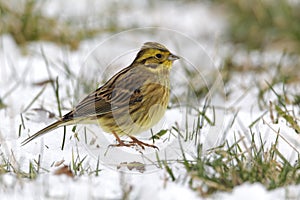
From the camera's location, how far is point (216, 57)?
6531 millimetres

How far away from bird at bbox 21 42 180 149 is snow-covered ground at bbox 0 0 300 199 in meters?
0.16

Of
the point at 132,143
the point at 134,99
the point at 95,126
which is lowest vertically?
the point at 132,143

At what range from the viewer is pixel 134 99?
3529 millimetres

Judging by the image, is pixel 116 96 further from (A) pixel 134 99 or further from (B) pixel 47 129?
(B) pixel 47 129

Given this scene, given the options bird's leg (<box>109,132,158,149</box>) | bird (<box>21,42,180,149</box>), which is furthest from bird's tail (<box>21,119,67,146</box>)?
bird's leg (<box>109,132,158,149</box>)

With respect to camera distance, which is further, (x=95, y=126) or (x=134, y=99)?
(x=95, y=126)

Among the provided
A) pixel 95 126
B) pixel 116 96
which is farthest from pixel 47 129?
pixel 116 96

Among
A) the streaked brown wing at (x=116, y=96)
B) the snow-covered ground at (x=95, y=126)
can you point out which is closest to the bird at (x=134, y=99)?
the streaked brown wing at (x=116, y=96)

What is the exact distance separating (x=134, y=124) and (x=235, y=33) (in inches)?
182

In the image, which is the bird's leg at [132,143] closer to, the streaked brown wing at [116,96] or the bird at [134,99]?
the bird at [134,99]

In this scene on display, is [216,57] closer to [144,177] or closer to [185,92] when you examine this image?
[185,92]

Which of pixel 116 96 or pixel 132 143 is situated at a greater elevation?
pixel 116 96

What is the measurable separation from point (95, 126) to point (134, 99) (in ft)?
1.15

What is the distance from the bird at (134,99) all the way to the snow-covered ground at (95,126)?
16 cm
